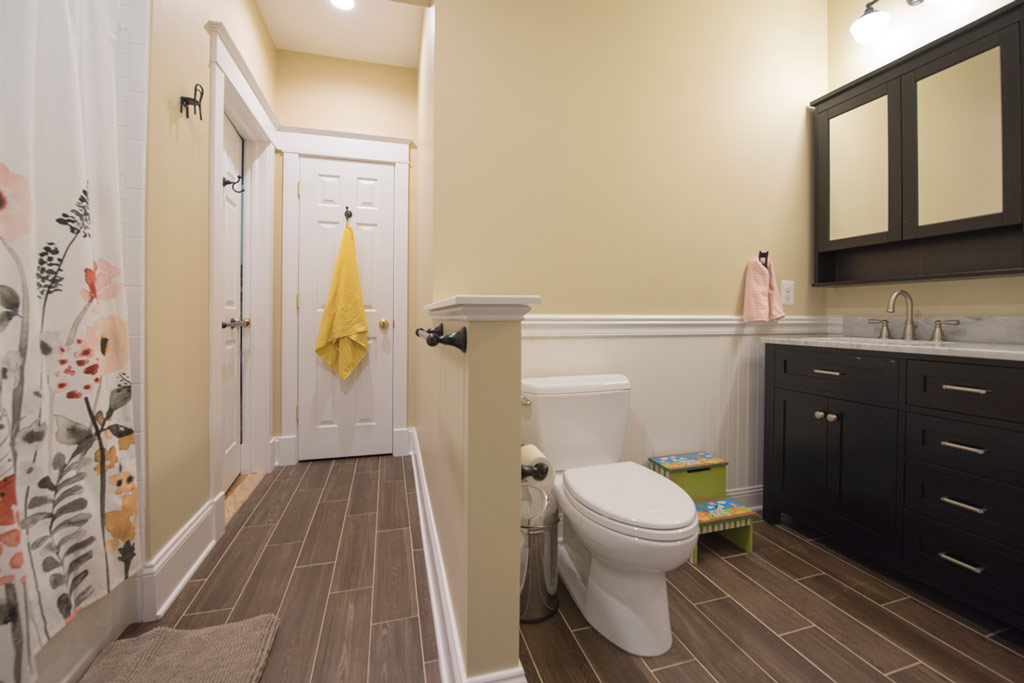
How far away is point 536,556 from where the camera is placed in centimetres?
135

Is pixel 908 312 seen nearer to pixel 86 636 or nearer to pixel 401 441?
pixel 401 441

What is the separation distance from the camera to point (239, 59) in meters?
1.91

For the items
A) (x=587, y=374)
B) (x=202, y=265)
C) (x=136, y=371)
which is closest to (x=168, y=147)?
(x=202, y=265)

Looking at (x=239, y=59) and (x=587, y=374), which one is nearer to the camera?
(x=587, y=374)

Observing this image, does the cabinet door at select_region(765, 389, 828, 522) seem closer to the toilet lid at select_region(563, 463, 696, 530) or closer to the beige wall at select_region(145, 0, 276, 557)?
the toilet lid at select_region(563, 463, 696, 530)

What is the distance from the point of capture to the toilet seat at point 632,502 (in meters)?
1.13

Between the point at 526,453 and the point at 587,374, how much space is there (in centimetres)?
60

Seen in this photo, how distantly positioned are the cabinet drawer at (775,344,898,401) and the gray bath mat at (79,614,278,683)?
213 centimetres

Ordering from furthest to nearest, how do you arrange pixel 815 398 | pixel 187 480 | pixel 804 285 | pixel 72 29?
1. pixel 804 285
2. pixel 815 398
3. pixel 187 480
4. pixel 72 29

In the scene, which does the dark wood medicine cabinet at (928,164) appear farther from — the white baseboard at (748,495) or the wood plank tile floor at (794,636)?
the wood plank tile floor at (794,636)

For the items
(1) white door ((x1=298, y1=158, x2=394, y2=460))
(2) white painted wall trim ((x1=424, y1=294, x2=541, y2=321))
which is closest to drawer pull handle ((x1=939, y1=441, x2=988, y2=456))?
(2) white painted wall trim ((x1=424, y1=294, x2=541, y2=321))

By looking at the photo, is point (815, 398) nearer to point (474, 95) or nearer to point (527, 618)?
point (527, 618)

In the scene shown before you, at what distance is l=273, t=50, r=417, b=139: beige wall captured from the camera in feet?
8.79

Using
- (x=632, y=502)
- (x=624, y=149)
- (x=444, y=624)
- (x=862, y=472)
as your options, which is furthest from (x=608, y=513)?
(x=624, y=149)
